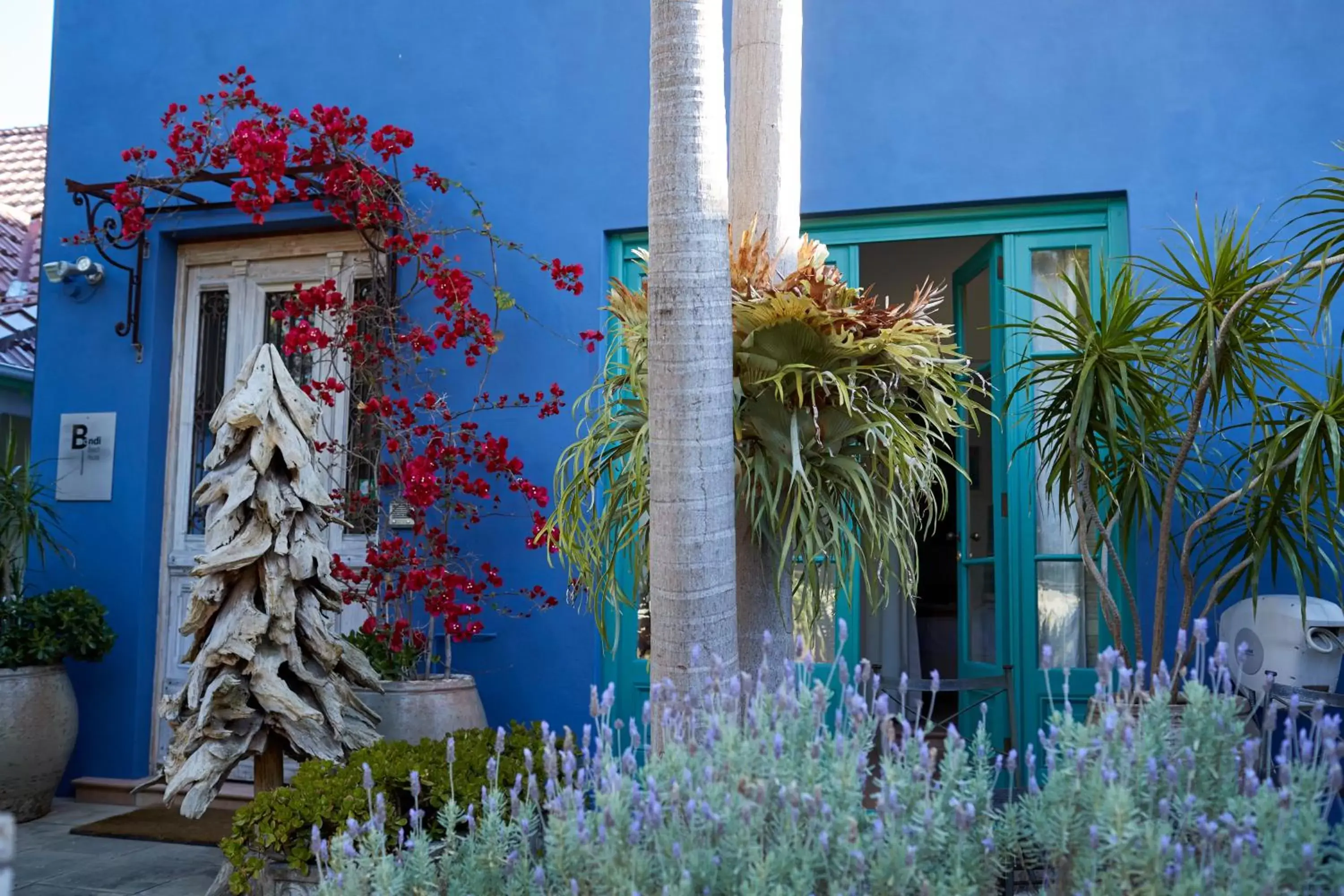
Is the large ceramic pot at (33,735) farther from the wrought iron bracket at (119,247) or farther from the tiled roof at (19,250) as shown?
the tiled roof at (19,250)

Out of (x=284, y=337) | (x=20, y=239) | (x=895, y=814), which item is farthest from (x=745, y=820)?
(x=20, y=239)

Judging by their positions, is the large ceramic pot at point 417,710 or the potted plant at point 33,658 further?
the potted plant at point 33,658

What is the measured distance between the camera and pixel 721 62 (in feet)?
9.02

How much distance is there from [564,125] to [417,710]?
8.25 ft

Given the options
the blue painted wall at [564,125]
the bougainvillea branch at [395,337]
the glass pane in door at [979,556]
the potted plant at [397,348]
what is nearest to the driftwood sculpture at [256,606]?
the potted plant at [397,348]

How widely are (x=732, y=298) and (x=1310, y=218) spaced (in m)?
2.78

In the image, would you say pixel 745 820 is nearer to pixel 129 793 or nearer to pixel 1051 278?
pixel 1051 278

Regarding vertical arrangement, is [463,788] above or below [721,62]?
below

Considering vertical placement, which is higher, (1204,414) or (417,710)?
(1204,414)

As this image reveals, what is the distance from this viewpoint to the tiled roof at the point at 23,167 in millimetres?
9859

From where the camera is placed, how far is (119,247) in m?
5.86

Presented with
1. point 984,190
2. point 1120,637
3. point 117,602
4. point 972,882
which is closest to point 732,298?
point 972,882

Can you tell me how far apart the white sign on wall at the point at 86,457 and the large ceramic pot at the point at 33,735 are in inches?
33.2

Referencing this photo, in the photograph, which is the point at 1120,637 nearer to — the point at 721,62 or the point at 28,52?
the point at 721,62
